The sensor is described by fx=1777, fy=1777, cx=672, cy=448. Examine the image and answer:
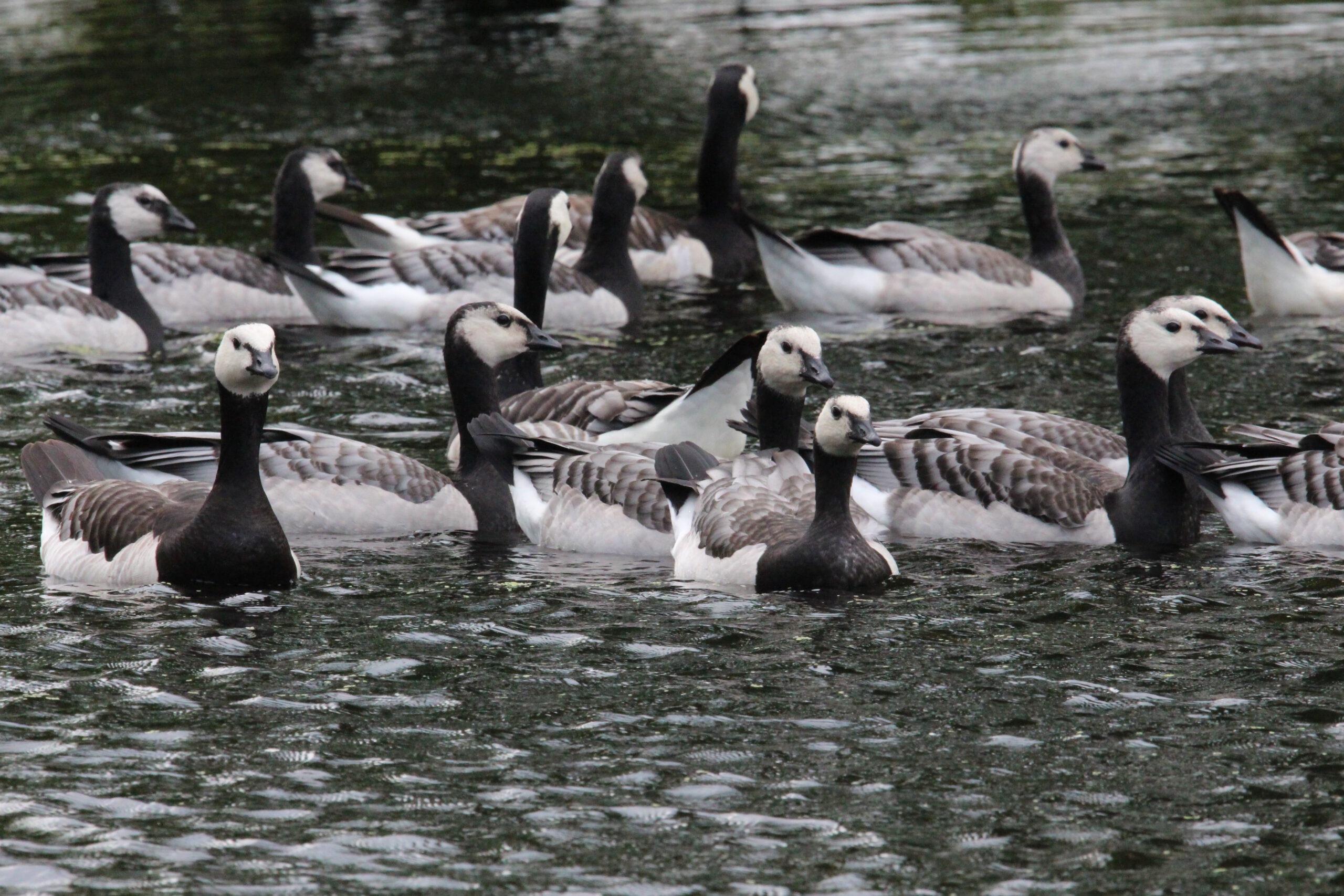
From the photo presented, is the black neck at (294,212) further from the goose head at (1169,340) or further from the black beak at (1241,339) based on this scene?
the black beak at (1241,339)

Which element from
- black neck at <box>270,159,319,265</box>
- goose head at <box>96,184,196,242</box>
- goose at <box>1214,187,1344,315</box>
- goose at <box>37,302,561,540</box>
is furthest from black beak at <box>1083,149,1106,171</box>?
goose head at <box>96,184,196,242</box>

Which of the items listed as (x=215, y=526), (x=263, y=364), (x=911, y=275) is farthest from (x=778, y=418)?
(x=911, y=275)

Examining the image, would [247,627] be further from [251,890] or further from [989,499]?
[989,499]

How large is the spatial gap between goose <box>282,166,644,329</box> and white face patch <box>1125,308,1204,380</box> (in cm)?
680

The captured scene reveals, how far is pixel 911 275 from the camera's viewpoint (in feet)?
56.5

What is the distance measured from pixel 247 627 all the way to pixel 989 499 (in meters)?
4.74

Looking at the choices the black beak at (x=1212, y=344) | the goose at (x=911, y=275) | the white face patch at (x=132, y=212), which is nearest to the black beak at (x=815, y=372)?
the black beak at (x=1212, y=344)

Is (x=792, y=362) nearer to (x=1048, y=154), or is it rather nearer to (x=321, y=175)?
(x=1048, y=154)

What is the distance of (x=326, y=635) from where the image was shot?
9078 mm

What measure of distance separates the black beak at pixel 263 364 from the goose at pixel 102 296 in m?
6.80

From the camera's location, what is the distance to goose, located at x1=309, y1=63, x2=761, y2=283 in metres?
18.8

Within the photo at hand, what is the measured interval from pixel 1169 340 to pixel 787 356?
8.26 feet

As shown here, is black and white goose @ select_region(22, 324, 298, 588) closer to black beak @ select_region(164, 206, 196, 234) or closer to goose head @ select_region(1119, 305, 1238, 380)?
goose head @ select_region(1119, 305, 1238, 380)

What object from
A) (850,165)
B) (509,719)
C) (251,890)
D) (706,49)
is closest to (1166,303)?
(509,719)
